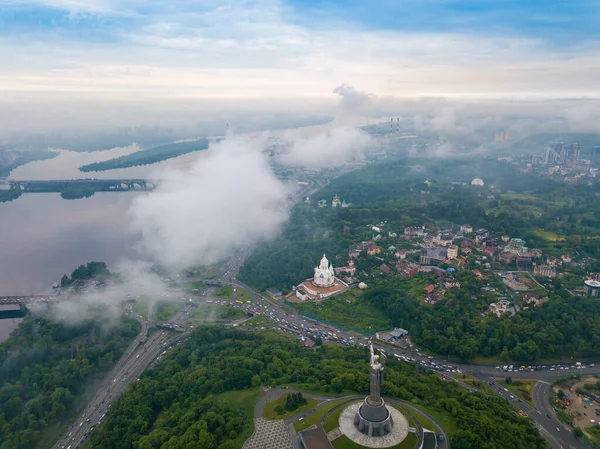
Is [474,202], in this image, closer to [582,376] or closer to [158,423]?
[582,376]

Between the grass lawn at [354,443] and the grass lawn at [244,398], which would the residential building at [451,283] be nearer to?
the grass lawn at [244,398]

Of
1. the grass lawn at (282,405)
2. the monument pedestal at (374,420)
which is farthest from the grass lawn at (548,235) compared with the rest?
the monument pedestal at (374,420)

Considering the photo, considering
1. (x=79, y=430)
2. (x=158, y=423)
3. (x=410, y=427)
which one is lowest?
(x=79, y=430)

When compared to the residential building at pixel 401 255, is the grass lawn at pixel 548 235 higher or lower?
higher

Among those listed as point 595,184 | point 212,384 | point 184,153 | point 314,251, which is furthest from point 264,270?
point 184,153

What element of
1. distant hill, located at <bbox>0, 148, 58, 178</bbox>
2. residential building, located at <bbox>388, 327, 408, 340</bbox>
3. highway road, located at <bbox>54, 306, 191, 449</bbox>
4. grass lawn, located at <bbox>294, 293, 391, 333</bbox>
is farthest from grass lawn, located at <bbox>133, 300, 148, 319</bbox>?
distant hill, located at <bbox>0, 148, 58, 178</bbox>

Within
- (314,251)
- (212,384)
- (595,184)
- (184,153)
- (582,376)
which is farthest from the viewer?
(184,153)

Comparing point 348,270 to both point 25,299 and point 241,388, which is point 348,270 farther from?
point 25,299

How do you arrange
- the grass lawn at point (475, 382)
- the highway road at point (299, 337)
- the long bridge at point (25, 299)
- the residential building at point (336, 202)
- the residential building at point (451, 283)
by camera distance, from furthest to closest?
the residential building at point (336, 202) → the long bridge at point (25, 299) → the residential building at point (451, 283) → the grass lawn at point (475, 382) → the highway road at point (299, 337)
